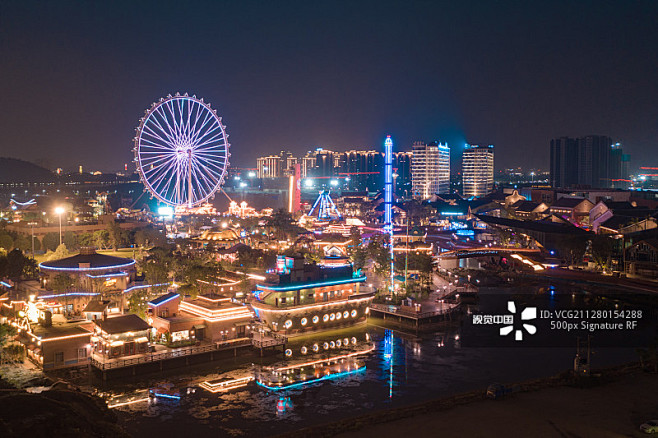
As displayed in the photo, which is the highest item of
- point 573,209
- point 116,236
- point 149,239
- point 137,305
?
point 573,209

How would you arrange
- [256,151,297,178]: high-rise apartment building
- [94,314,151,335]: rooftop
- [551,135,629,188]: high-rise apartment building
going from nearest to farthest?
[94,314,151,335]: rooftop
[551,135,629,188]: high-rise apartment building
[256,151,297,178]: high-rise apartment building

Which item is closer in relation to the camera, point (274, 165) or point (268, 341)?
point (268, 341)

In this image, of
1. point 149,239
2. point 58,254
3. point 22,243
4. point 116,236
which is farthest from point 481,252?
point 22,243

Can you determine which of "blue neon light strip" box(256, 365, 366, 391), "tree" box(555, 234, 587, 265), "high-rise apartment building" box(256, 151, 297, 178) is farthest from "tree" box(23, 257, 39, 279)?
"high-rise apartment building" box(256, 151, 297, 178)

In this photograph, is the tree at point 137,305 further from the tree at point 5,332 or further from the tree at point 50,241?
the tree at point 50,241

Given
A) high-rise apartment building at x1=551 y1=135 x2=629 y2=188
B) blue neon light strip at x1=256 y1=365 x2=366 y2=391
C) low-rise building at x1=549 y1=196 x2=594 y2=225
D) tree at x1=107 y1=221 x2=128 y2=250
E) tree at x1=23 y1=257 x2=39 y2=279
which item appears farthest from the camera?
high-rise apartment building at x1=551 y1=135 x2=629 y2=188

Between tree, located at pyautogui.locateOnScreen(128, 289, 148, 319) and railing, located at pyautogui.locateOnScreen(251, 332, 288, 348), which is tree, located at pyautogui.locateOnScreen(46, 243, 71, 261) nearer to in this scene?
tree, located at pyautogui.locateOnScreen(128, 289, 148, 319)

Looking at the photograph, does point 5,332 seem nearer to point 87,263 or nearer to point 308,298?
point 87,263

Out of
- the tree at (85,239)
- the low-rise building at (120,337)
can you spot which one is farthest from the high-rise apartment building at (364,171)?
the low-rise building at (120,337)
